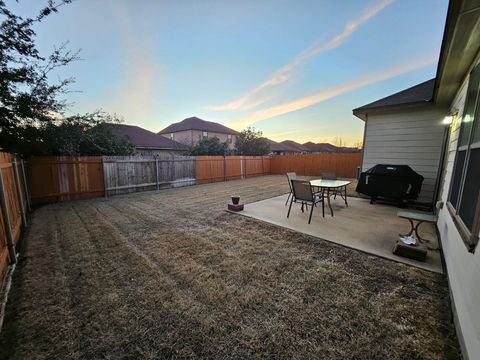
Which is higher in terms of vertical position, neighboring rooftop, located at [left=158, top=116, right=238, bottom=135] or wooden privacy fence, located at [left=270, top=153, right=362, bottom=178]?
neighboring rooftop, located at [left=158, top=116, right=238, bottom=135]

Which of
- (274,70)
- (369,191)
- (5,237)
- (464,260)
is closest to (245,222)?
(464,260)

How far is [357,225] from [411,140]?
3.81 metres

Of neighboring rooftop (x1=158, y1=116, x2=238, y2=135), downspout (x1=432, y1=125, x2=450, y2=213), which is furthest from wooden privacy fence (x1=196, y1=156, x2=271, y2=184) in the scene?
neighboring rooftop (x1=158, y1=116, x2=238, y2=135)

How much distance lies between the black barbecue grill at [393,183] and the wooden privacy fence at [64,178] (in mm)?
9267

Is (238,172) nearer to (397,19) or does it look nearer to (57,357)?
(397,19)

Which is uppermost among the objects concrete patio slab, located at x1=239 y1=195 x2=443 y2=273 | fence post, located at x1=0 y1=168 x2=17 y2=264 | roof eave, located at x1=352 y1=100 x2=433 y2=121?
roof eave, located at x1=352 y1=100 x2=433 y2=121

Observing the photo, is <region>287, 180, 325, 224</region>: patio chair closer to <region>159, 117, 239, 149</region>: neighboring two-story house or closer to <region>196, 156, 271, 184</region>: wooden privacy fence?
<region>196, 156, 271, 184</region>: wooden privacy fence

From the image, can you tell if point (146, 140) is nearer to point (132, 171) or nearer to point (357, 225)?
point (132, 171)

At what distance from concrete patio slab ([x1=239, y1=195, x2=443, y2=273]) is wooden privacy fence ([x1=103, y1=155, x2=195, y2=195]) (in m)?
5.17

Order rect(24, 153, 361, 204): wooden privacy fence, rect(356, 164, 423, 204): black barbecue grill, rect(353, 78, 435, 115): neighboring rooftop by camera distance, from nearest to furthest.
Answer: rect(356, 164, 423, 204): black barbecue grill, rect(353, 78, 435, 115): neighboring rooftop, rect(24, 153, 361, 204): wooden privacy fence

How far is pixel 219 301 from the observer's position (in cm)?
191

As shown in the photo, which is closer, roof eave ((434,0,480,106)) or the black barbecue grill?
roof eave ((434,0,480,106))

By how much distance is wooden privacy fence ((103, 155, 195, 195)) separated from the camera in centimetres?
745

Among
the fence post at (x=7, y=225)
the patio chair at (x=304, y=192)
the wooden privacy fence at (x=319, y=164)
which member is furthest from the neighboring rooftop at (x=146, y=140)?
the patio chair at (x=304, y=192)
